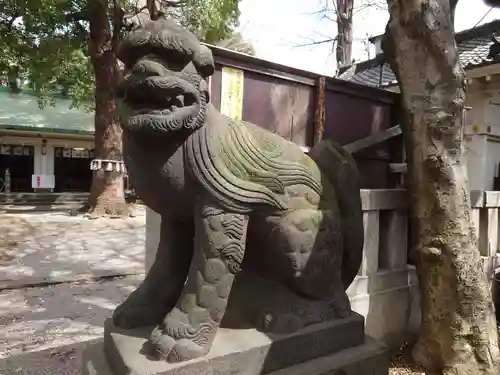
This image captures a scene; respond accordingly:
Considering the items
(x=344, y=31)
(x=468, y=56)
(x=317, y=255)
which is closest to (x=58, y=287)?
(x=317, y=255)

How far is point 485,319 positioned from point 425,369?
1.61 ft

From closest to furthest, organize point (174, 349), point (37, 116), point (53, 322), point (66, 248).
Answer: point (174, 349), point (53, 322), point (66, 248), point (37, 116)

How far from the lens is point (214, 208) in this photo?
143cm

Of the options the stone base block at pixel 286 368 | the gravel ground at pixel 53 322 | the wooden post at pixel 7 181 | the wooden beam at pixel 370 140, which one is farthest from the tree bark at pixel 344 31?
the wooden post at pixel 7 181

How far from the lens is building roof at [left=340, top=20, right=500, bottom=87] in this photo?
541cm

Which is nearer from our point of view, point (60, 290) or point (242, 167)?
point (242, 167)

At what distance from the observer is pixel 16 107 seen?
15594mm

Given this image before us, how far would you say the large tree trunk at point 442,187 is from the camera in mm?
2256

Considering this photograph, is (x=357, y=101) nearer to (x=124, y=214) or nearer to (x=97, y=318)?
(x=97, y=318)

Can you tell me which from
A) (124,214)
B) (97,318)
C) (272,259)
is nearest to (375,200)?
(272,259)

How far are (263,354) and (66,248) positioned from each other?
6.07 metres

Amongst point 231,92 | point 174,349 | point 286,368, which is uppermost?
point 231,92

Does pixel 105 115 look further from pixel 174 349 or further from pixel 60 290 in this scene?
pixel 174 349

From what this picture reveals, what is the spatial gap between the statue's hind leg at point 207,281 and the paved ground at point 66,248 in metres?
3.97
